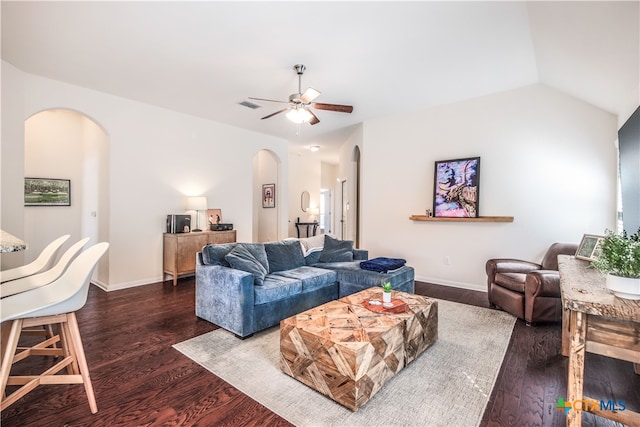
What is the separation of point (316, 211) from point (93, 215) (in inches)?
225

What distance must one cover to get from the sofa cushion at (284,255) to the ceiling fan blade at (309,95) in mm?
1778

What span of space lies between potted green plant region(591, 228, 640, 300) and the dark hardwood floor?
35.3 inches

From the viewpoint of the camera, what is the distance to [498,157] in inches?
162

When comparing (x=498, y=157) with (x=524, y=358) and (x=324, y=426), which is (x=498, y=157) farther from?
(x=324, y=426)

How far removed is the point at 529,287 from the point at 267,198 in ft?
19.1

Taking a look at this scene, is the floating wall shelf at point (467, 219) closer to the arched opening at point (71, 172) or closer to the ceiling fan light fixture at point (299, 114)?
the ceiling fan light fixture at point (299, 114)

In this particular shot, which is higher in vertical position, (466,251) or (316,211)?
(316,211)

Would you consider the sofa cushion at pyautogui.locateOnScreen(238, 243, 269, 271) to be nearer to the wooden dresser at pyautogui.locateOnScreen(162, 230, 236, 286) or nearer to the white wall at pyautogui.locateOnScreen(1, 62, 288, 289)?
the wooden dresser at pyautogui.locateOnScreen(162, 230, 236, 286)

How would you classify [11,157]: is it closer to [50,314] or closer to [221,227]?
[221,227]

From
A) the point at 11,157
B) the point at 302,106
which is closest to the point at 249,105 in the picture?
the point at 302,106

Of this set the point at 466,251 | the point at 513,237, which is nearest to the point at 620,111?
the point at 513,237

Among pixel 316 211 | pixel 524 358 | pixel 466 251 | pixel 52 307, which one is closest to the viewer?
pixel 52 307

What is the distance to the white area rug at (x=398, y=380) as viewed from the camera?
1.68m

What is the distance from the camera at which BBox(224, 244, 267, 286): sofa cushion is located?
288cm
